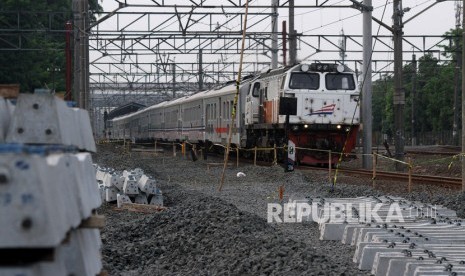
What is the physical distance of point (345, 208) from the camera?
1270 cm

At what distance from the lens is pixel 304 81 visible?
27.3 meters

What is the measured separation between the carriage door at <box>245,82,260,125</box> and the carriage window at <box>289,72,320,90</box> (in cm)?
364

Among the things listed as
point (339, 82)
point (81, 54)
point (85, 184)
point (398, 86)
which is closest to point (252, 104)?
point (339, 82)

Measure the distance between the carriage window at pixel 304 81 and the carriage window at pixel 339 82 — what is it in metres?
0.37

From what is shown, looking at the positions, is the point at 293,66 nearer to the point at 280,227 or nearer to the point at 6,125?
the point at 280,227

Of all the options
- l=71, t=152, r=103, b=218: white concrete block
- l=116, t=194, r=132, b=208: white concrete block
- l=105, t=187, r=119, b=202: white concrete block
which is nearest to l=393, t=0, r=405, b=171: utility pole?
l=105, t=187, r=119, b=202: white concrete block

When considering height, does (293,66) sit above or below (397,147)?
above

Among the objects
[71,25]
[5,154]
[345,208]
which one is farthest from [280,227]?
[71,25]

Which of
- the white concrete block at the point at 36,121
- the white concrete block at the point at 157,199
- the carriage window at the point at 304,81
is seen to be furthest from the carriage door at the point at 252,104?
the white concrete block at the point at 36,121

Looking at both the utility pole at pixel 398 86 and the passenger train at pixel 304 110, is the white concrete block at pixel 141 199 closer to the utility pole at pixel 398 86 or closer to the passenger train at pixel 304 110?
the passenger train at pixel 304 110

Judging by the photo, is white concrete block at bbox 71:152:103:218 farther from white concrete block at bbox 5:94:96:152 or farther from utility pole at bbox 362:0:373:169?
utility pole at bbox 362:0:373:169

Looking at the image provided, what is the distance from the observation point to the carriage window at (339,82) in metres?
27.5

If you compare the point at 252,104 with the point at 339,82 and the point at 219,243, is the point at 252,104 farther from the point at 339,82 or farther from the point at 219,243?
the point at 219,243

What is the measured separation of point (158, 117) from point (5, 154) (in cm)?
5122
